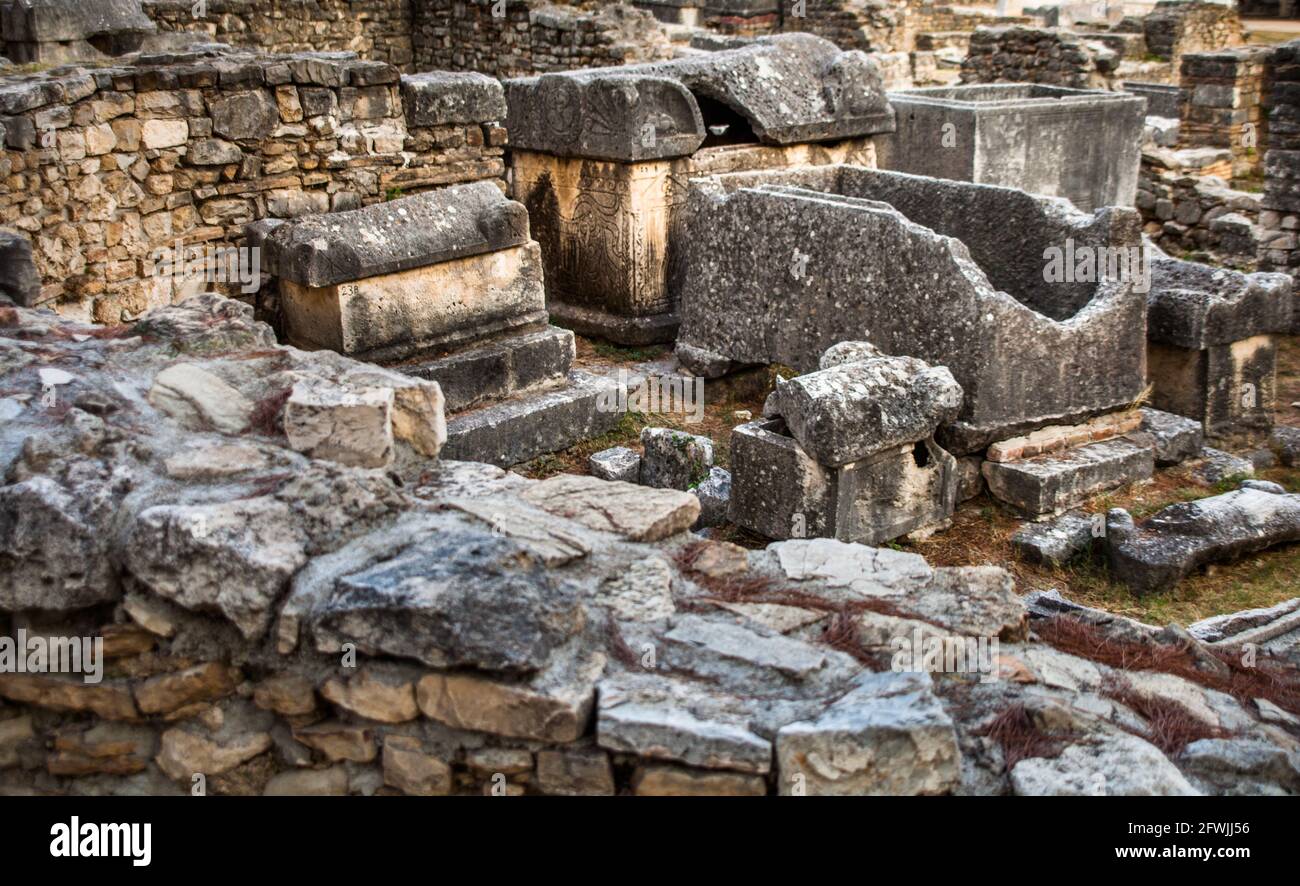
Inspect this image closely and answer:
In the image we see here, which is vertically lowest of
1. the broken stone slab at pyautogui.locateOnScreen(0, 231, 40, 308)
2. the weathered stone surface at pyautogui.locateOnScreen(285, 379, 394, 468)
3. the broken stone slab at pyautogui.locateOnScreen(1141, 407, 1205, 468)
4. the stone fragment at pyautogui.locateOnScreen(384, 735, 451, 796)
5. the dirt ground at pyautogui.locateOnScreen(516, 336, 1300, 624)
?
the dirt ground at pyautogui.locateOnScreen(516, 336, 1300, 624)

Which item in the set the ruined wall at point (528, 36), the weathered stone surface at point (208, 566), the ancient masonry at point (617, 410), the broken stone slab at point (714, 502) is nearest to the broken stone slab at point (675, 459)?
the ancient masonry at point (617, 410)

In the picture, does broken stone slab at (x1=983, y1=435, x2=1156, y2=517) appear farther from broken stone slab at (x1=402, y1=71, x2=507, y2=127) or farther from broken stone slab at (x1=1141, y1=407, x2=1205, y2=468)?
broken stone slab at (x1=402, y1=71, x2=507, y2=127)

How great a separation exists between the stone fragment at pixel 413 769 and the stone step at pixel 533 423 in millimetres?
3403

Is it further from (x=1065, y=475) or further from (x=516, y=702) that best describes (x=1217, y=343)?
(x=516, y=702)

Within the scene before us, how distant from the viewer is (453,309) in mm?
6480

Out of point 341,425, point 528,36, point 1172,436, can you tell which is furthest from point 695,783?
point 528,36

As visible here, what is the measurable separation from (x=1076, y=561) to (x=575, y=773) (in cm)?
381

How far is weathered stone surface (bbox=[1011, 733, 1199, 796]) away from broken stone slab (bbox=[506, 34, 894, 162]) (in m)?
5.81

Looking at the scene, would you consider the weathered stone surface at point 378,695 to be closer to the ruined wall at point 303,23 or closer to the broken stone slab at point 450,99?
the broken stone slab at point 450,99

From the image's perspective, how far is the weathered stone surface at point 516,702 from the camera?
256cm

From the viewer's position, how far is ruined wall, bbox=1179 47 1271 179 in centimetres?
1233

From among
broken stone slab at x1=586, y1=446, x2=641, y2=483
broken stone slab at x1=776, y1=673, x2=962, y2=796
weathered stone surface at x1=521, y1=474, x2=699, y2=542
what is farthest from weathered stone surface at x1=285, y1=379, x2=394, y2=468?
broken stone slab at x1=586, y1=446, x2=641, y2=483

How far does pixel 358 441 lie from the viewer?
3.35 m
